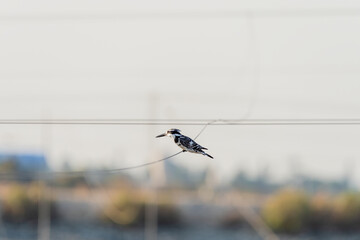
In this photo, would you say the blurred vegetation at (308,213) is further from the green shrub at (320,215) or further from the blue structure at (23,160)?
the blue structure at (23,160)

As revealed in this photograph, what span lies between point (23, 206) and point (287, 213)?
1041 centimetres

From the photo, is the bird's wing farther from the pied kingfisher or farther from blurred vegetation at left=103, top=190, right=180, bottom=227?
blurred vegetation at left=103, top=190, right=180, bottom=227

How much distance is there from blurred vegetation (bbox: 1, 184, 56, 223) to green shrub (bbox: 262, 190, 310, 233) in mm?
8610

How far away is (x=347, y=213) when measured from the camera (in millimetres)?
49625

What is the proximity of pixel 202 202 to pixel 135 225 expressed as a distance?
15.1 feet

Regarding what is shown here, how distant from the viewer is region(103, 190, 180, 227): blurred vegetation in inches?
1960

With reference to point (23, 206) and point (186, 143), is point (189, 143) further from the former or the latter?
point (23, 206)

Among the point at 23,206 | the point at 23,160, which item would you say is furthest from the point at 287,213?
the point at 23,160

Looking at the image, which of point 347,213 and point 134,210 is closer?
point 347,213

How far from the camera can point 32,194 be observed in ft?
172

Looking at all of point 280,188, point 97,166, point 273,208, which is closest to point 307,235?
point 273,208

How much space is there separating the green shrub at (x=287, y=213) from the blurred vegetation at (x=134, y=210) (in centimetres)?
374

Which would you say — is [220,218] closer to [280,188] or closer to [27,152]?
[280,188]

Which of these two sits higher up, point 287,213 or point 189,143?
point 189,143
